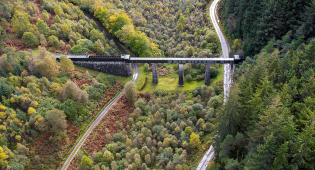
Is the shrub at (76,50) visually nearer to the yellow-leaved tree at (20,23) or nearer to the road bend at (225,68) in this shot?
the yellow-leaved tree at (20,23)

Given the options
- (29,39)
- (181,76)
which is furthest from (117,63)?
(29,39)

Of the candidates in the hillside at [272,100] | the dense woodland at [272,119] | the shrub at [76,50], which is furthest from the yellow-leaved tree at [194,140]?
the shrub at [76,50]

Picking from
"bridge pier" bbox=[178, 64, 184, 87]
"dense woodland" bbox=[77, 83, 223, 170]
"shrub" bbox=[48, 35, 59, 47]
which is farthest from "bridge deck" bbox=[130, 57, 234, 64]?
"shrub" bbox=[48, 35, 59, 47]

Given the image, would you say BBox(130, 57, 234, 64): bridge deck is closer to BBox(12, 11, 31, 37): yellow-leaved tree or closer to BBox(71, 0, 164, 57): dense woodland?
BBox(71, 0, 164, 57): dense woodland

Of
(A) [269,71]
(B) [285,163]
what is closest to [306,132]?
(B) [285,163]

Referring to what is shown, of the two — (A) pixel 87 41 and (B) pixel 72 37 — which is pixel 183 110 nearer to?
(A) pixel 87 41
